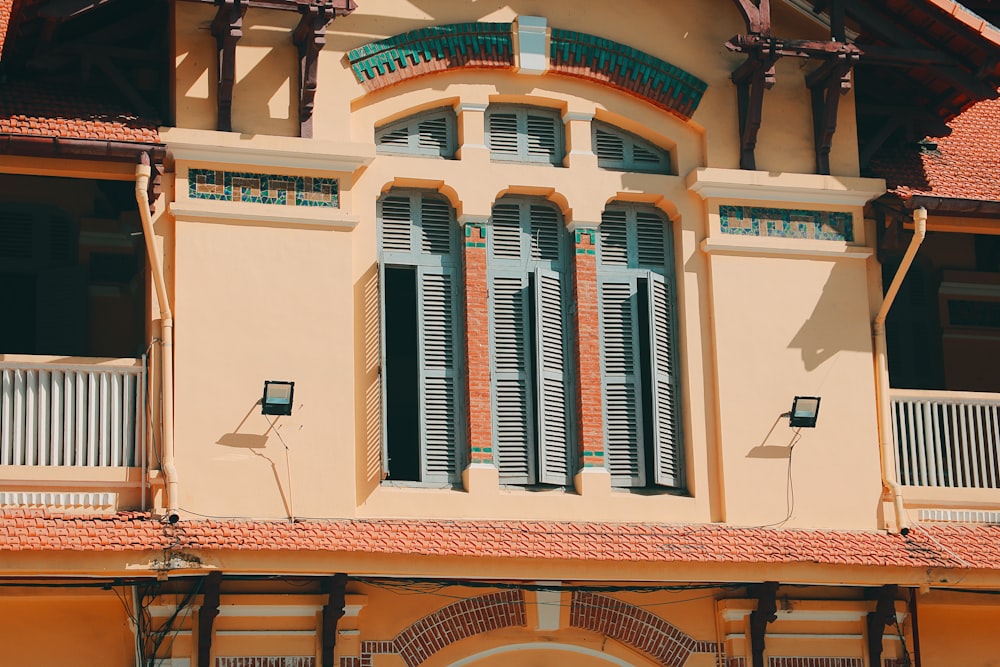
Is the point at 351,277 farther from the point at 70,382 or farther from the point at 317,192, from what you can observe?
the point at 70,382

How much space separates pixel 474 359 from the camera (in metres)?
18.1

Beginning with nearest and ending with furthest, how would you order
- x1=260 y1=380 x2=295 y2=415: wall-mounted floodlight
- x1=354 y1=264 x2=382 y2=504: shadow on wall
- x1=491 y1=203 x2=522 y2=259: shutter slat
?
x1=260 y1=380 x2=295 y2=415: wall-mounted floodlight
x1=354 y1=264 x2=382 y2=504: shadow on wall
x1=491 y1=203 x2=522 y2=259: shutter slat

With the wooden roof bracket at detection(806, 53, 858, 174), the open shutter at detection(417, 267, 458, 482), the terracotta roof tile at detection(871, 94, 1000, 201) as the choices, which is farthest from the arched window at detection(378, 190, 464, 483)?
the terracotta roof tile at detection(871, 94, 1000, 201)

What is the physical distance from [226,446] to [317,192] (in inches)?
95.7

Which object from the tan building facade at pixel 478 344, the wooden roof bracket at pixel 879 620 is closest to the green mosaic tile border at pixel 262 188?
the tan building facade at pixel 478 344

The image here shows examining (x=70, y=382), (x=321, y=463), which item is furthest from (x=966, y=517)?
(x=70, y=382)

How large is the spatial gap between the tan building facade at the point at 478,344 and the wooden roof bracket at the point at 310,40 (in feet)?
0.12

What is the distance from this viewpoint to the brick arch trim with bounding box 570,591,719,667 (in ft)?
58.2

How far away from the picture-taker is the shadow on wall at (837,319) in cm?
1895

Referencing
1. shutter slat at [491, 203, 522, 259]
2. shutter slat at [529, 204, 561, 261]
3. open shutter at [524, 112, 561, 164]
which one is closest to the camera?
shutter slat at [491, 203, 522, 259]

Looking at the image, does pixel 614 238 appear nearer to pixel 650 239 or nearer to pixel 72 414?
pixel 650 239

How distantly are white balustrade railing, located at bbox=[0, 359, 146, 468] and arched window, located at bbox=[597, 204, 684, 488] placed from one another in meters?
4.16

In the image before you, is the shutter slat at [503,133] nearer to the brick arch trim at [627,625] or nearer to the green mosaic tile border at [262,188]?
the green mosaic tile border at [262,188]

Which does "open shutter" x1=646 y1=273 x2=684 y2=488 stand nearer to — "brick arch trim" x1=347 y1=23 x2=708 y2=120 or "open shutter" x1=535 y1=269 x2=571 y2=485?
"open shutter" x1=535 y1=269 x2=571 y2=485
